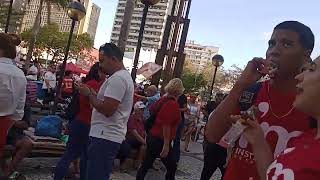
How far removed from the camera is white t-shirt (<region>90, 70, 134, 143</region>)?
13.0 feet

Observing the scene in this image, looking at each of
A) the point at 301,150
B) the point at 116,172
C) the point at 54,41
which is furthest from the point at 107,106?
the point at 54,41

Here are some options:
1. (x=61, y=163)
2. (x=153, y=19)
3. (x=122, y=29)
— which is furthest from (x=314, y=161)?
(x=153, y=19)

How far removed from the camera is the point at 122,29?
42.5ft

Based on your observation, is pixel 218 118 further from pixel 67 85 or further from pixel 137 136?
pixel 67 85

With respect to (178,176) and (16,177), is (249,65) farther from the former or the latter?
(178,176)

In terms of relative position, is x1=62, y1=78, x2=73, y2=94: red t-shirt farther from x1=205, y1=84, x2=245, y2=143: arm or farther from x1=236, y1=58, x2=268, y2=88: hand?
x1=236, y1=58, x2=268, y2=88: hand

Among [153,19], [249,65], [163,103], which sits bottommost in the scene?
[163,103]

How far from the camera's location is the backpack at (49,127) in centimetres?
702

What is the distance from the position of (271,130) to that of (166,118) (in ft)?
12.6

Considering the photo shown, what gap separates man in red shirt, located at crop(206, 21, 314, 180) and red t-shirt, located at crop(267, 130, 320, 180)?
53cm

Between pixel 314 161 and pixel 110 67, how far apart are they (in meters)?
3.11

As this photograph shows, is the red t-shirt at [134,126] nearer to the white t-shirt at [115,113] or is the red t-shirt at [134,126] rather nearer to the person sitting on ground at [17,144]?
the person sitting on ground at [17,144]

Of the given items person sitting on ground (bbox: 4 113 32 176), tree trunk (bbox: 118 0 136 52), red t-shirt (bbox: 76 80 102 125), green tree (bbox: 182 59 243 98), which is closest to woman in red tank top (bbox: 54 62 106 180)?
red t-shirt (bbox: 76 80 102 125)

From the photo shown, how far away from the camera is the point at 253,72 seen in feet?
6.50
